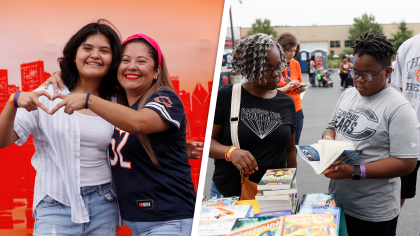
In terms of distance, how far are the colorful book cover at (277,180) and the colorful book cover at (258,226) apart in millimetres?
170

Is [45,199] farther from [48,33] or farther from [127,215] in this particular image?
[48,33]

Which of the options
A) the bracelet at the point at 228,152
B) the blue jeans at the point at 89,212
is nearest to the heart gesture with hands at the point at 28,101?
the blue jeans at the point at 89,212

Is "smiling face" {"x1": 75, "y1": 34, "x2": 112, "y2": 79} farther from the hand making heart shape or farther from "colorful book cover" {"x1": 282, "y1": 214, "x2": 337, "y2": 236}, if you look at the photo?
"colorful book cover" {"x1": 282, "y1": 214, "x2": 337, "y2": 236}

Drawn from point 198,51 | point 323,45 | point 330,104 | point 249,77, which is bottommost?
point 330,104

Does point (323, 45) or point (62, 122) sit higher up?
point (323, 45)

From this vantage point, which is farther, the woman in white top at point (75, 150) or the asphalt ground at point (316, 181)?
the asphalt ground at point (316, 181)

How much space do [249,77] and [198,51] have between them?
45 centimetres

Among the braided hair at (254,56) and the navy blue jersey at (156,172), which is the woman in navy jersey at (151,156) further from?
the braided hair at (254,56)

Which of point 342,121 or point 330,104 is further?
point 330,104

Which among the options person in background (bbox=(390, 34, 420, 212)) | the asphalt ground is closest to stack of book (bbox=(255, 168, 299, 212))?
the asphalt ground

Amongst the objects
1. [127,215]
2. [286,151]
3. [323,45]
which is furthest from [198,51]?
[323,45]

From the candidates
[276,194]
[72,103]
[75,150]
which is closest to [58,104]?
[72,103]

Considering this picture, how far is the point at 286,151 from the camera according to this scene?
6.35 feet

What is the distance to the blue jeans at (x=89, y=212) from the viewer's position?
4.67ft
